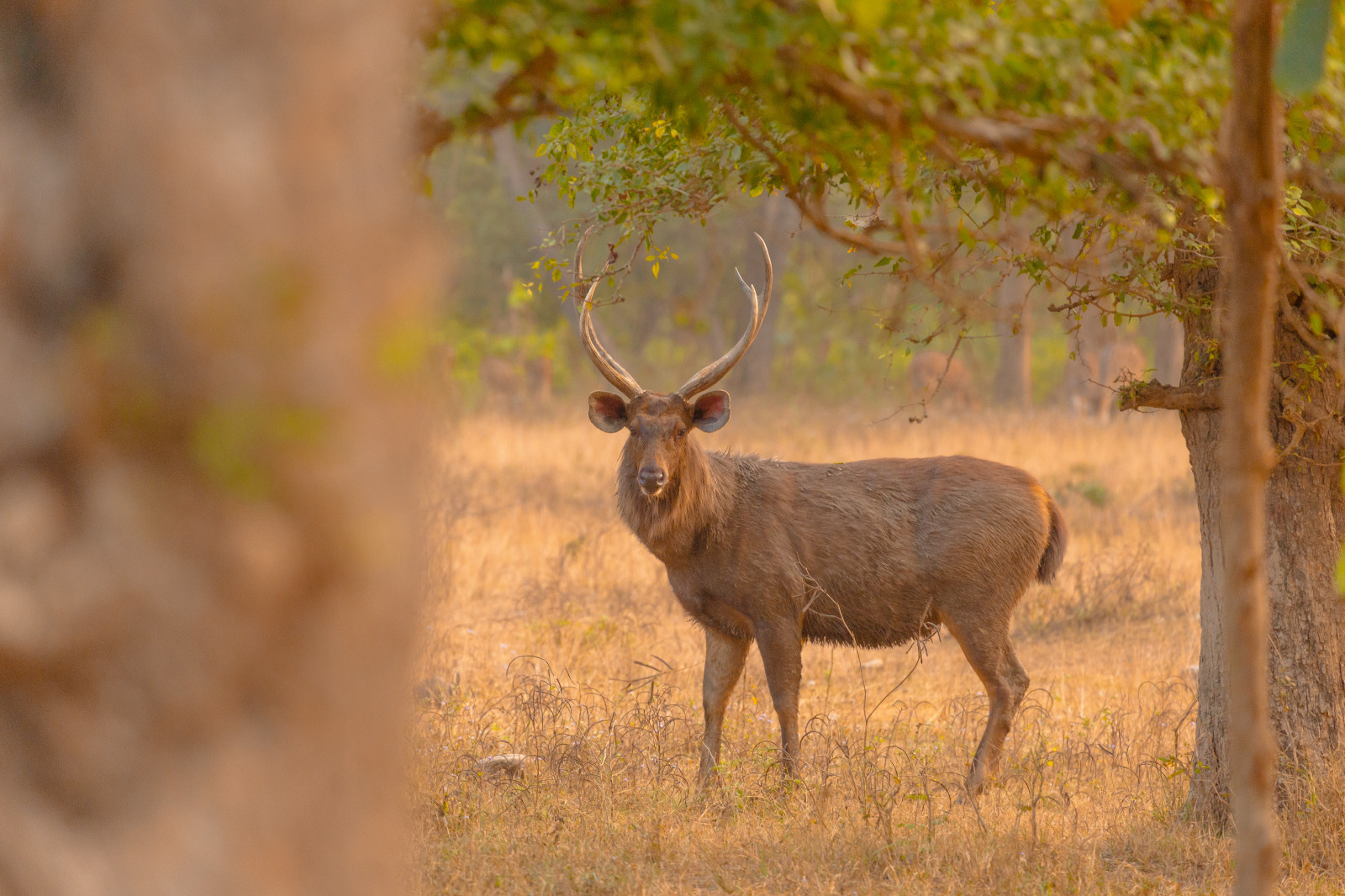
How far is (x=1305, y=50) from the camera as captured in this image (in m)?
2.76

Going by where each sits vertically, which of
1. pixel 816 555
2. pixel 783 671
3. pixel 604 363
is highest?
pixel 604 363

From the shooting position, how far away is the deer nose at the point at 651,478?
6.65 metres

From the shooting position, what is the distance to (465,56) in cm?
287

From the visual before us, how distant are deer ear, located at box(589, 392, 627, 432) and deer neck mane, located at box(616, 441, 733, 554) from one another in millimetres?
271

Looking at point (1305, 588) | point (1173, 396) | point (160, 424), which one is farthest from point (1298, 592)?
point (160, 424)

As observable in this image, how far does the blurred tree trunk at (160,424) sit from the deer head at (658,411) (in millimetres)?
4578

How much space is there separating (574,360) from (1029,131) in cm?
3400

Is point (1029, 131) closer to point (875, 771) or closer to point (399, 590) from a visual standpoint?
point (399, 590)

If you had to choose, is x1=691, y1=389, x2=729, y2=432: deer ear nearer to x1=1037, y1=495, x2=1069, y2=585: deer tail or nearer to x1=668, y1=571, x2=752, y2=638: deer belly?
x1=668, y1=571, x2=752, y2=638: deer belly

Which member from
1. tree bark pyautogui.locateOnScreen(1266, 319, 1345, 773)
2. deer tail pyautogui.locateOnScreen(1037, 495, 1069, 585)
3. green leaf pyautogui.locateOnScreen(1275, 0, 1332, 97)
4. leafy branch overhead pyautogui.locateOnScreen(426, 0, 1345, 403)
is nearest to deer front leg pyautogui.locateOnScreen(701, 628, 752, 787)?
deer tail pyautogui.locateOnScreen(1037, 495, 1069, 585)

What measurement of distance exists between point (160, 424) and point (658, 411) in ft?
16.7

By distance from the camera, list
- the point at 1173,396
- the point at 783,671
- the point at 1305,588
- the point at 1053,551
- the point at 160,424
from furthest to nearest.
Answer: the point at 1053,551, the point at 783,671, the point at 1173,396, the point at 1305,588, the point at 160,424

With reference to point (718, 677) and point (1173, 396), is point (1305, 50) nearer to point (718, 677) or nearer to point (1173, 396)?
point (1173, 396)

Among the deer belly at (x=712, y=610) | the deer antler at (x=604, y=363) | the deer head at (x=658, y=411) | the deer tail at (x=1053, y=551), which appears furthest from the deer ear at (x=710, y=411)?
the deer tail at (x=1053, y=551)
